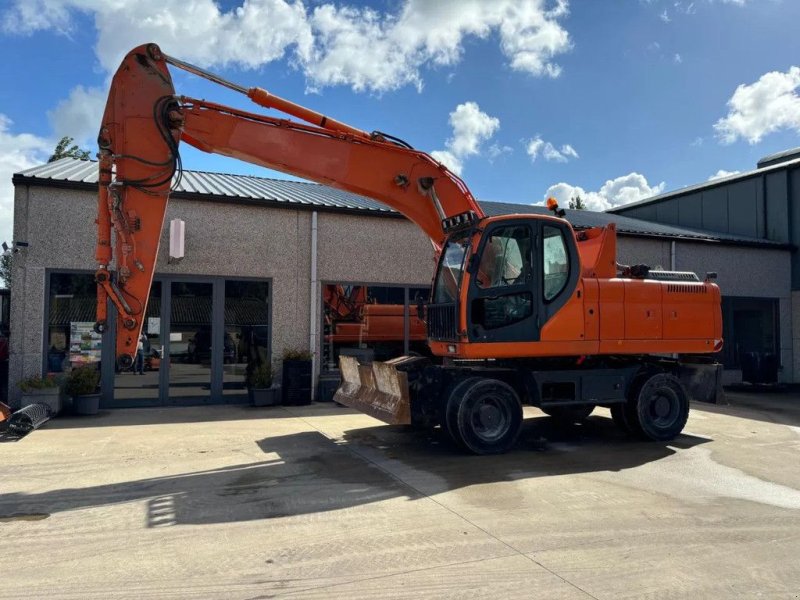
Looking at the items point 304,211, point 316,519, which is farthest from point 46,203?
point 316,519

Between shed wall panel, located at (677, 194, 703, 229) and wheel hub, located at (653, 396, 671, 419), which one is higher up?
shed wall panel, located at (677, 194, 703, 229)

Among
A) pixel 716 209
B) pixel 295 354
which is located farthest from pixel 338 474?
pixel 716 209

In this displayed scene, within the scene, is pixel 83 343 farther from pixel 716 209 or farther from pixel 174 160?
pixel 716 209

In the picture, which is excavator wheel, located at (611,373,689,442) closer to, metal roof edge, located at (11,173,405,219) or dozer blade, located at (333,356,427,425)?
dozer blade, located at (333,356,427,425)

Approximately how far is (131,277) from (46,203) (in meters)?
5.07

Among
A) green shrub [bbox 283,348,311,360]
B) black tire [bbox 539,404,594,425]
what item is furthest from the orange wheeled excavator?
green shrub [bbox 283,348,311,360]

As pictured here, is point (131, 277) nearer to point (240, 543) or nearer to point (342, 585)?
point (240, 543)

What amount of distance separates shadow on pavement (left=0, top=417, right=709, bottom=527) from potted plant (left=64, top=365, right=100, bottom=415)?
3774 mm

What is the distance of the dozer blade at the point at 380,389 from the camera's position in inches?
273

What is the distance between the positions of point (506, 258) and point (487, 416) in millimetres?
2036

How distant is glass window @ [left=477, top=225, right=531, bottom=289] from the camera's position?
23.5 ft

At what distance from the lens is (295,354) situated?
1091 cm

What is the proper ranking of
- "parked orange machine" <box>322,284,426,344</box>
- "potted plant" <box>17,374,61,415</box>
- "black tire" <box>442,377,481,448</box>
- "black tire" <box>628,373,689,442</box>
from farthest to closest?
"parked orange machine" <box>322,284,426,344</box> → "potted plant" <box>17,374,61,415</box> → "black tire" <box>628,373,689,442</box> → "black tire" <box>442,377,481,448</box>

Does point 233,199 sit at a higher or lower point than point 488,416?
higher
